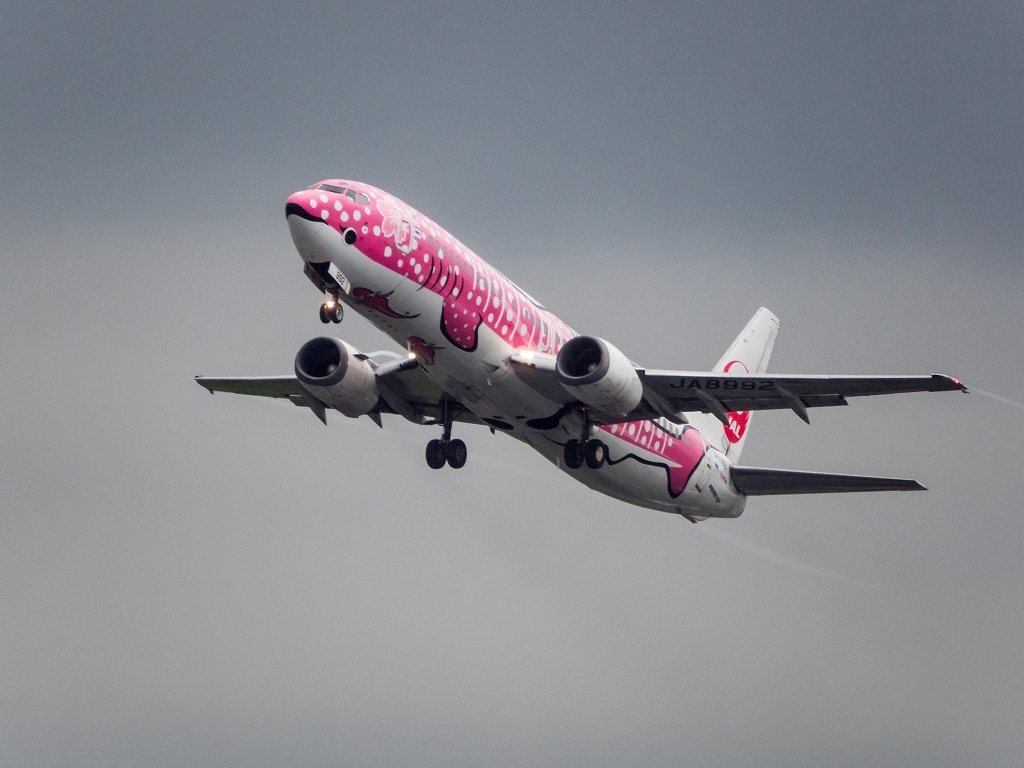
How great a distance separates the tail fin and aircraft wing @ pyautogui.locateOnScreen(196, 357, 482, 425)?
10507 millimetres

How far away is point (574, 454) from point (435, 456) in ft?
15.2

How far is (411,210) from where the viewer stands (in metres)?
31.1

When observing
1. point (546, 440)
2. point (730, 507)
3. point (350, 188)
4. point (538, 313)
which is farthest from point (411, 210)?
point (730, 507)

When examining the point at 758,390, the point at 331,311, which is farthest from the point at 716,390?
the point at 331,311

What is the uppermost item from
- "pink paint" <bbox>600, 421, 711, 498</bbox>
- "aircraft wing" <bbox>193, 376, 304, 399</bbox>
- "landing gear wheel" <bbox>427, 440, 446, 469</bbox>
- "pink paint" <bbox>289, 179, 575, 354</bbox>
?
"pink paint" <bbox>289, 179, 575, 354</bbox>

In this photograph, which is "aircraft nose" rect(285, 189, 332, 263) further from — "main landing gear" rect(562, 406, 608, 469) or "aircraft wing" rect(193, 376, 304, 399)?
"aircraft wing" rect(193, 376, 304, 399)

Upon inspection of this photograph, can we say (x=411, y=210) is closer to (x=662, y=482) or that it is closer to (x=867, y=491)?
(x=662, y=482)

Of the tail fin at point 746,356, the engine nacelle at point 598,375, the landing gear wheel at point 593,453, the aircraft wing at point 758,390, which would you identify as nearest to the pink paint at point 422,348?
the engine nacelle at point 598,375

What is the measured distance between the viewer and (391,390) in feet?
121

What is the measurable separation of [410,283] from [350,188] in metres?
2.67

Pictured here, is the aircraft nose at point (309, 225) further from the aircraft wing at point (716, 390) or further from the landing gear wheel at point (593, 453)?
the landing gear wheel at point (593, 453)

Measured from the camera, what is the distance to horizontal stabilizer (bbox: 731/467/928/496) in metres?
35.8

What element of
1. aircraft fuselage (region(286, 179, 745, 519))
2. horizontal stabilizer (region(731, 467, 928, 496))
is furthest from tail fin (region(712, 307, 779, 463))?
aircraft fuselage (region(286, 179, 745, 519))

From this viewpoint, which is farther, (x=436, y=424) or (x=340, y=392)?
(x=436, y=424)
